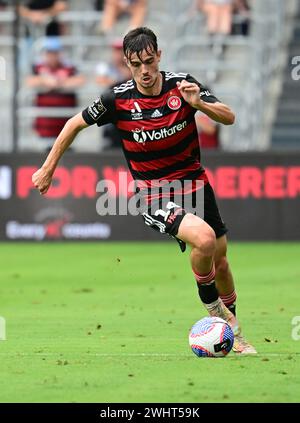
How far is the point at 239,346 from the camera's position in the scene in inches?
376

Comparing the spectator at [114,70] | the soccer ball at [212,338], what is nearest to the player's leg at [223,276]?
the soccer ball at [212,338]

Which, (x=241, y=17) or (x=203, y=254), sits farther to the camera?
(x=241, y=17)

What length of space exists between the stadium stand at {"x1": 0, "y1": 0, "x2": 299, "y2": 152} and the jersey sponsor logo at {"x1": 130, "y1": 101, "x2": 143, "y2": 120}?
42.9 feet

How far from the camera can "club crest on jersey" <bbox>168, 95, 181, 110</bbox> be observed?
9.64 meters

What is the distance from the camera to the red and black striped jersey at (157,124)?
965 cm

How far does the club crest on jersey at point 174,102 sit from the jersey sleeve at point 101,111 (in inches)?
17.9

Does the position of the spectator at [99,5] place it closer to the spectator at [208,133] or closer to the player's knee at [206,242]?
the spectator at [208,133]

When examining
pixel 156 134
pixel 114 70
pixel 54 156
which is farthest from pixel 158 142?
pixel 114 70

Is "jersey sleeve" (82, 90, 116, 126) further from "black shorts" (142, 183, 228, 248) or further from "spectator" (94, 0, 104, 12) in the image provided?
"spectator" (94, 0, 104, 12)

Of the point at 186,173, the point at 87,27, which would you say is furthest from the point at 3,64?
the point at 186,173

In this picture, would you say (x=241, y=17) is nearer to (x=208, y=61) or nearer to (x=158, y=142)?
(x=208, y=61)

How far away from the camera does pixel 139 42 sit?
9.30 meters

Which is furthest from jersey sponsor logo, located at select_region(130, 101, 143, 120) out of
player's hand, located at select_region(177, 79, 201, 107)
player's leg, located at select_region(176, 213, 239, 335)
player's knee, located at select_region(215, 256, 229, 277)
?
player's knee, located at select_region(215, 256, 229, 277)

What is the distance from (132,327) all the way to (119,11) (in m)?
15.0
